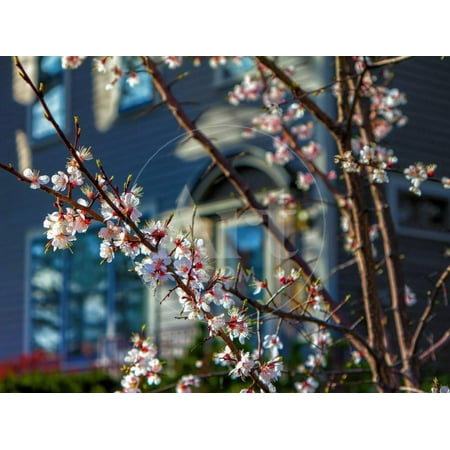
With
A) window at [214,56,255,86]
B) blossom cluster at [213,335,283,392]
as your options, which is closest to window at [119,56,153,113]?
window at [214,56,255,86]

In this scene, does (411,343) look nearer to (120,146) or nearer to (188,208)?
(188,208)

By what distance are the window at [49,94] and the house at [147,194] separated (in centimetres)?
1

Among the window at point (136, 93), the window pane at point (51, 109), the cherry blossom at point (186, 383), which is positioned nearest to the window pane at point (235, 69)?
the window at point (136, 93)

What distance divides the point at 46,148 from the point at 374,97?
3.72 m

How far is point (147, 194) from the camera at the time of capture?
658 cm

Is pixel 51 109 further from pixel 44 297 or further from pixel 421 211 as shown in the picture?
pixel 421 211

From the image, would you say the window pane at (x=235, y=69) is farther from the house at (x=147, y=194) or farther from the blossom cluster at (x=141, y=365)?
the blossom cluster at (x=141, y=365)

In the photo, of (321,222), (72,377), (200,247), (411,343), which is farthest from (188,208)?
(200,247)

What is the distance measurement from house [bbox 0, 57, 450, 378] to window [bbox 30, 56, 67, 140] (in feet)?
0.04

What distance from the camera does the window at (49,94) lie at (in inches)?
277

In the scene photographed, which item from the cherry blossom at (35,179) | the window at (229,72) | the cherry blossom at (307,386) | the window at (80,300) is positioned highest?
the window at (229,72)

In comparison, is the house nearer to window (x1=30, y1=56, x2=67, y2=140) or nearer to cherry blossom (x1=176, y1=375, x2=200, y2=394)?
window (x1=30, y1=56, x2=67, y2=140)

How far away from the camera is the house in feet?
17.9
